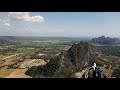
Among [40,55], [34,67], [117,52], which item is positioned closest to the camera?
[117,52]
